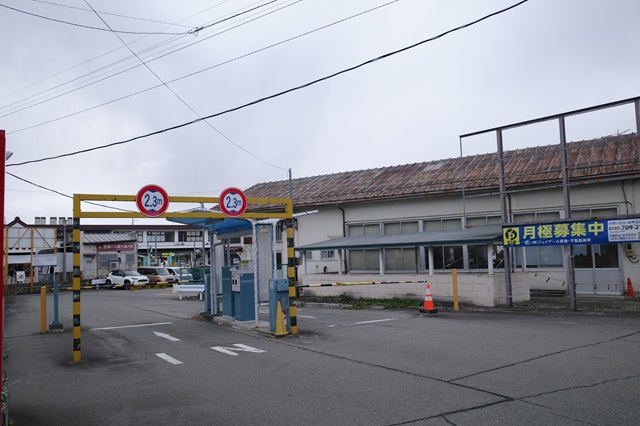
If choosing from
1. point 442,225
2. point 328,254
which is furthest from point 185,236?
point 442,225

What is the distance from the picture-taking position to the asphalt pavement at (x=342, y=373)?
584 cm

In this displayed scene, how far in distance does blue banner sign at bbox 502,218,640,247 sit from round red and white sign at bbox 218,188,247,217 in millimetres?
8582

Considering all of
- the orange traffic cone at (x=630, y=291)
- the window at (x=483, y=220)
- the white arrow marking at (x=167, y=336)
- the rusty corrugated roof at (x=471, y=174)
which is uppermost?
the rusty corrugated roof at (x=471, y=174)

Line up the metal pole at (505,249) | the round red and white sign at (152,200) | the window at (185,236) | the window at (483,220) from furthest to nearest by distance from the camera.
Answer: the window at (185,236) < the window at (483,220) < the metal pole at (505,249) < the round red and white sign at (152,200)

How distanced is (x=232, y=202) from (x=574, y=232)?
9.63 meters

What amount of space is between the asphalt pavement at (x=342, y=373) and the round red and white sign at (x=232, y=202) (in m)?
2.84

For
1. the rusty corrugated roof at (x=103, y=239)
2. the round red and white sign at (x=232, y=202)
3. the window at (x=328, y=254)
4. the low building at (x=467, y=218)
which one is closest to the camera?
the round red and white sign at (x=232, y=202)

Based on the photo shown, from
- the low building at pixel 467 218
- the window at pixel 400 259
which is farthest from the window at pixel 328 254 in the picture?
the window at pixel 400 259

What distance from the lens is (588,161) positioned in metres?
19.4

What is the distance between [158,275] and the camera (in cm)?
4353

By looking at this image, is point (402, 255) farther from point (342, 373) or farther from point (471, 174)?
point (342, 373)

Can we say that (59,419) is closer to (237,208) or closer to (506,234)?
(237,208)

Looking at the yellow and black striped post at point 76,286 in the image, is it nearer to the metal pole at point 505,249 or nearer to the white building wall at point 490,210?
the white building wall at point 490,210

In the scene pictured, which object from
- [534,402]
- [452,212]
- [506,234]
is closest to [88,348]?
[534,402]
